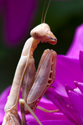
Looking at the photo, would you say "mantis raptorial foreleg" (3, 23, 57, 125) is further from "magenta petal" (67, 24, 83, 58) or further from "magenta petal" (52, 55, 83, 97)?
"magenta petal" (67, 24, 83, 58)

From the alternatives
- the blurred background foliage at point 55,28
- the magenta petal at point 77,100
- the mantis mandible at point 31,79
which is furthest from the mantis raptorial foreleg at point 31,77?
the blurred background foliage at point 55,28

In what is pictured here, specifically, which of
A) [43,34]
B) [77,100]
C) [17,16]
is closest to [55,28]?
[17,16]

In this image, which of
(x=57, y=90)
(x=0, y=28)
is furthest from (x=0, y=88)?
(x=57, y=90)

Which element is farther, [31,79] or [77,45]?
[77,45]

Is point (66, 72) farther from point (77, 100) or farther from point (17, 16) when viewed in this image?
point (17, 16)

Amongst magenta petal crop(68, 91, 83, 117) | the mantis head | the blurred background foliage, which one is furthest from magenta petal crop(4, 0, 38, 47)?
magenta petal crop(68, 91, 83, 117)

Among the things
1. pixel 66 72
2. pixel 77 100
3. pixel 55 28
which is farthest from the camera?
pixel 55 28
